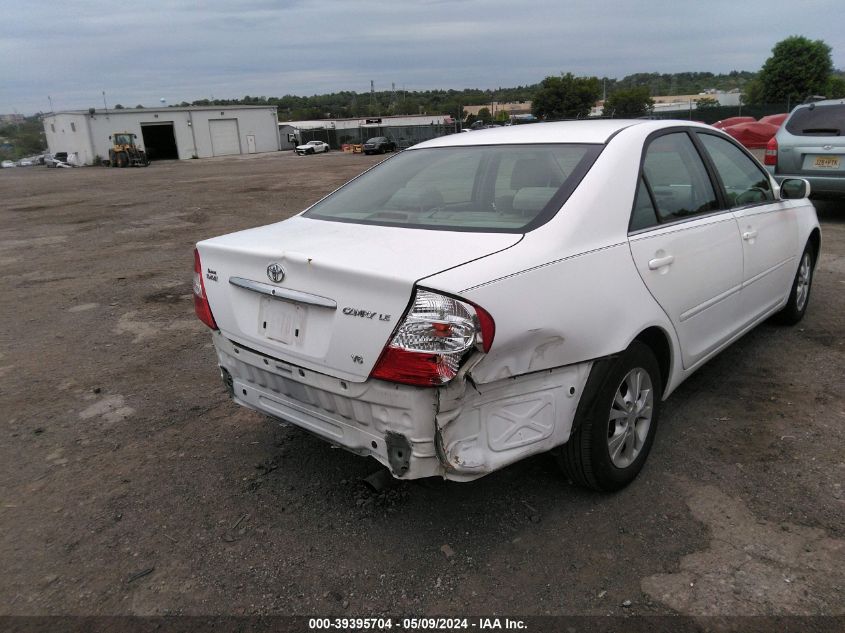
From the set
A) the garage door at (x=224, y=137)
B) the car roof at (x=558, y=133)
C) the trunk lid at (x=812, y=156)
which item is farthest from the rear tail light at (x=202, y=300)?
the garage door at (x=224, y=137)

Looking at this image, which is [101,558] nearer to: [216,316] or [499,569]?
[216,316]

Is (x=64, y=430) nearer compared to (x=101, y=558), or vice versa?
(x=101, y=558)

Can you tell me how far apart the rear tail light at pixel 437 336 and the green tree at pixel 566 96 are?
213 feet

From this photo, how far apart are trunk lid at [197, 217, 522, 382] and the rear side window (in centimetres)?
109

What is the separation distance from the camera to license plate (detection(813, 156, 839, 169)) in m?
8.53

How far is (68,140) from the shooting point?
5588cm

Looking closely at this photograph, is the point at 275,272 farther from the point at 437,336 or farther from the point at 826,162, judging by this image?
the point at 826,162

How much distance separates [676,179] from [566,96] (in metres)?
67.7

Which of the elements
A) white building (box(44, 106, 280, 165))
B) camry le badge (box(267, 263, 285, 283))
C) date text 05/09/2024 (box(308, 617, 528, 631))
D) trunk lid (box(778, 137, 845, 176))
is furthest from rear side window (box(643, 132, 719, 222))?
white building (box(44, 106, 280, 165))

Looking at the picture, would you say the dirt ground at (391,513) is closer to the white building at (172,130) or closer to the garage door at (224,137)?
the white building at (172,130)

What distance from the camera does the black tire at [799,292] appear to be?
4.93 meters

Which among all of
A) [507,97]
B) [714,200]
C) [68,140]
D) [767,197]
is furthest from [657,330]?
[507,97]

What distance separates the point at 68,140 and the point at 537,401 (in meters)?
63.6

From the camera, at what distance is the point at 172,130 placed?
57031 millimetres
